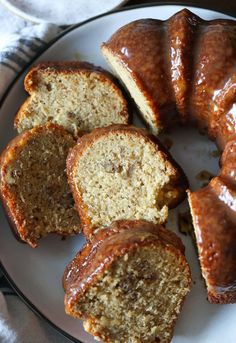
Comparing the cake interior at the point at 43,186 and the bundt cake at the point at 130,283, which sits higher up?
the cake interior at the point at 43,186

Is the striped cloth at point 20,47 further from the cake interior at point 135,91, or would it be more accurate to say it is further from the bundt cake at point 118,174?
the bundt cake at point 118,174

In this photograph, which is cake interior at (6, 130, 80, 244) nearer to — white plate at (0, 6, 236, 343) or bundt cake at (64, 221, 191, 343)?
white plate at (0, 6, 236, 343)

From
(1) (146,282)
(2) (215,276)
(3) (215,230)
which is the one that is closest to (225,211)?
(3) (215,230)

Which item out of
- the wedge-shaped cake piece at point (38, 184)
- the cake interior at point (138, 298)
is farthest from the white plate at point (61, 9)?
the cake interior at point (138, 298)

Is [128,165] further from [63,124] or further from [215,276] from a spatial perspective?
[215,276]

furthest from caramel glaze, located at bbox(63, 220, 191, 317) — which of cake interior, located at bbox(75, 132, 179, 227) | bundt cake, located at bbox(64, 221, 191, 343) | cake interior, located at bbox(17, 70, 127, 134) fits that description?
cake interior, located at bbox(17, 70, 127, 134)

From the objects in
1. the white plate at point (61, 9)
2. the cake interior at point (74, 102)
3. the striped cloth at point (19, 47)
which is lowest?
the cake interior at point (74, 102)

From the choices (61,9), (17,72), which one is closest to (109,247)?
(17,72)
